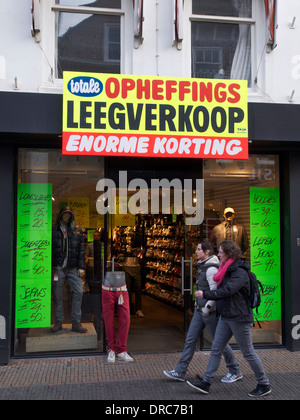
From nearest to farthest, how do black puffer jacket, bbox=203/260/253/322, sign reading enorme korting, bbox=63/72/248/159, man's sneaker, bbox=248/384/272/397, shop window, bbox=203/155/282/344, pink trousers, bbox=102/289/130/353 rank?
black puffer jacket, bbox=203/260/253/322 < man's sneaker, bbox=248/384/272/397 < sign reading enorme korting, bbox=63/72/248/159 < pink trousers, bbox=102/289/130/353 < shop window, bbox=203/155/282/344

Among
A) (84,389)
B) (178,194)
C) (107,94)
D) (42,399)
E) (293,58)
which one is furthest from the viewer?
(178,194)

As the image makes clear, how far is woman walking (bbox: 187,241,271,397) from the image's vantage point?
16.5 ft

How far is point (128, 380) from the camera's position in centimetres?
578

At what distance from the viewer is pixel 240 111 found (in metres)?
6.60

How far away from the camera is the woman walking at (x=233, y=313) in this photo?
16.5 feet

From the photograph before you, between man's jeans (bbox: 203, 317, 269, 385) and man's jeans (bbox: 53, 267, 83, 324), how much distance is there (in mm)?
2664

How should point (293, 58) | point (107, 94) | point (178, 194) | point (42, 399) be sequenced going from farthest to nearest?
1. point (178, 194)
2. point (293, 58)
3. point (107, 94)
4. point (42, 399)

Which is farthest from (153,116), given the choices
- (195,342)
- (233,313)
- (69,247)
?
(195,342)

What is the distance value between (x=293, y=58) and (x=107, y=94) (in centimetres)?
327

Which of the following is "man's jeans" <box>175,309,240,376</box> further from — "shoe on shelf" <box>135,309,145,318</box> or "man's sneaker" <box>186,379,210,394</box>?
"shoe on shelf" <box>135,309,145,318</box>

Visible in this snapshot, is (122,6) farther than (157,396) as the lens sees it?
Yes

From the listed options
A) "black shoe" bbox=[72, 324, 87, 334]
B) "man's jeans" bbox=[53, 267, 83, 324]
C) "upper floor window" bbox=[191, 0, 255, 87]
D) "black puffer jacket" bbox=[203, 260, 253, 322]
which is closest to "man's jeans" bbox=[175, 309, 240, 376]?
"black puffer jacket" bbox=[203, 260, 253, 322]

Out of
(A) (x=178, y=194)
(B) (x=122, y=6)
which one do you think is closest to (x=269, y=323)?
(A) (x=178, y=194)

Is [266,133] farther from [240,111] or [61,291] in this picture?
[61,291]
